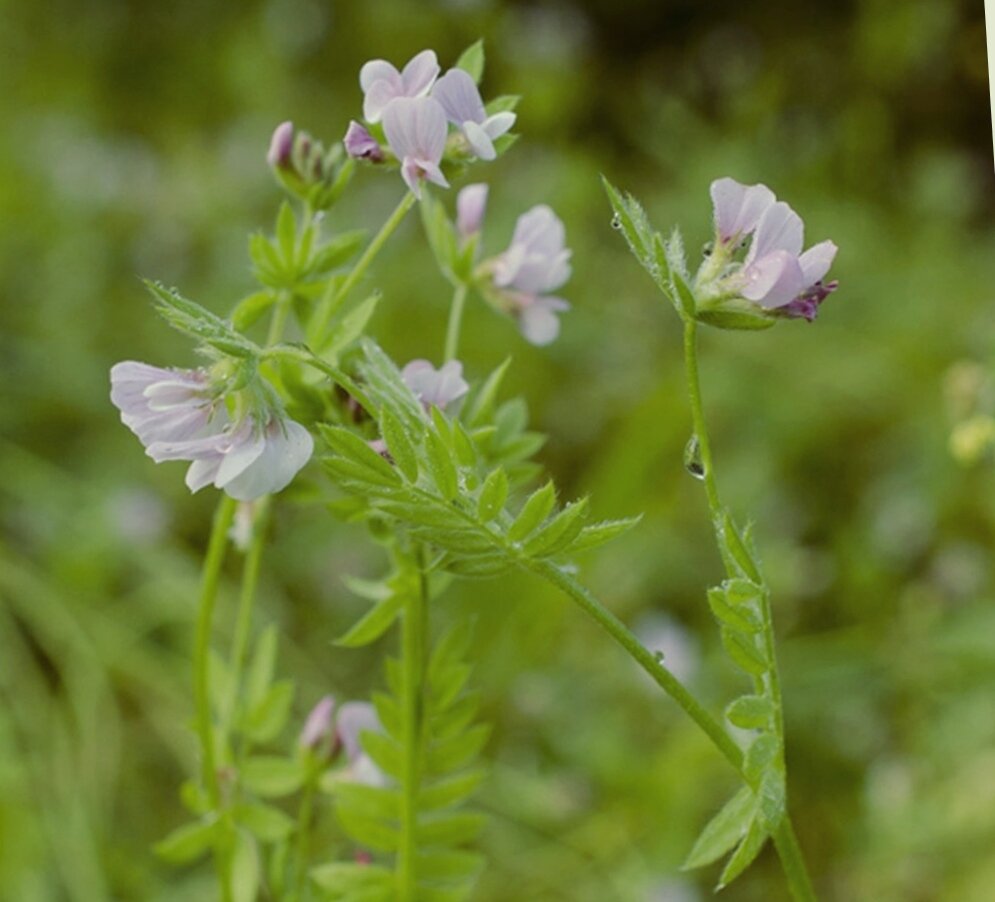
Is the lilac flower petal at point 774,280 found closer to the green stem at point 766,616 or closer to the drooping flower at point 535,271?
the green stem at point 766,616

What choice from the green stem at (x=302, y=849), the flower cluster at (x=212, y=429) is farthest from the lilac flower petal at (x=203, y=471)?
the green stem at (x=302, y=849)

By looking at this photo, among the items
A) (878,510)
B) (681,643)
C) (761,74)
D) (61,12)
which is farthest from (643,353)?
(61,12)

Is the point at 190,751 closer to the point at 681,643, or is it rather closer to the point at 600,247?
the point at 681,643

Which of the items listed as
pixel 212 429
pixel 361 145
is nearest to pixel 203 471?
pixel 212 429

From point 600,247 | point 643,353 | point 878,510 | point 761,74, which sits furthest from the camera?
point 761,74

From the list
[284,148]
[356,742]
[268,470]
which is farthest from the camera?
[356,742]

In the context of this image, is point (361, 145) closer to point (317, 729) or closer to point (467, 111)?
point (467, 111)
